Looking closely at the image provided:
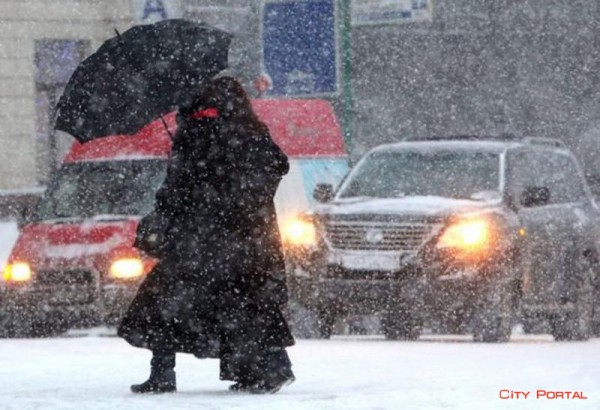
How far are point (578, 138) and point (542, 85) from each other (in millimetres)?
1170

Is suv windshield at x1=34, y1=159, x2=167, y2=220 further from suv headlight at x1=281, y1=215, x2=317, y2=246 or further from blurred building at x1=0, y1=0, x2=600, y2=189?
blurred building at x1=0, y1=0, x2=600, y2=189

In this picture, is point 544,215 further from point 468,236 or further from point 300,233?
point 300,233

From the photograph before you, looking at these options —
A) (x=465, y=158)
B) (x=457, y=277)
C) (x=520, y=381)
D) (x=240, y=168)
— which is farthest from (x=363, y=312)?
(x=240, y=168)

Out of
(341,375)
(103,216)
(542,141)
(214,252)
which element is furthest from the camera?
(542,141)

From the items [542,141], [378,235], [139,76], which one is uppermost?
[139,76]

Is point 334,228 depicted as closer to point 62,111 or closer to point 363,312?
point 363,312

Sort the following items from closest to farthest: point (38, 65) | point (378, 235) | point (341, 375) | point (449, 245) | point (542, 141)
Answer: point (341, 375) < point (449, 245) < point (378, 235) < point (542, 141) < point (38, 65)

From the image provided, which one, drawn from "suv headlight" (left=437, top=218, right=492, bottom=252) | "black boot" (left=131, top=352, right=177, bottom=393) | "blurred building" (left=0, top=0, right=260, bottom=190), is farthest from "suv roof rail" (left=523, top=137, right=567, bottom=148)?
"blurred building" (left=0, top=0, right=260, bottom=190)

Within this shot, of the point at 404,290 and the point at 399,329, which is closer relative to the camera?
the point at 404,290

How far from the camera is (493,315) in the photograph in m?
15.9

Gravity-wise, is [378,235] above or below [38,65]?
above

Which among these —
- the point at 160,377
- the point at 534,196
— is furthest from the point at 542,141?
the point at 160,377

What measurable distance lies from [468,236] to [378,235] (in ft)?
2.22

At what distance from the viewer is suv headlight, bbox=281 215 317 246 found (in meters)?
16.2
